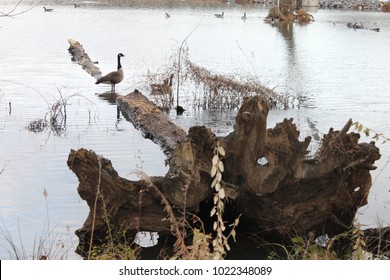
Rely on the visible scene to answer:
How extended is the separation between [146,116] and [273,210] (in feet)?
22.5

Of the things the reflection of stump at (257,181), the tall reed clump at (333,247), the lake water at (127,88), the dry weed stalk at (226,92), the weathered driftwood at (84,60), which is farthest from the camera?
the weathered driftwood at (84,60)

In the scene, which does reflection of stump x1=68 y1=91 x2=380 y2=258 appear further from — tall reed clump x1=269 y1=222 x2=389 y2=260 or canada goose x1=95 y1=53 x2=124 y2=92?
canada goose x1=95 y1=53 x2=124 y2=92

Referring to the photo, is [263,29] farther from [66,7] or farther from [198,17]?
[66,7]

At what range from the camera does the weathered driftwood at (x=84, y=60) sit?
24406mm

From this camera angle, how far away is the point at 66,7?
6631 cm

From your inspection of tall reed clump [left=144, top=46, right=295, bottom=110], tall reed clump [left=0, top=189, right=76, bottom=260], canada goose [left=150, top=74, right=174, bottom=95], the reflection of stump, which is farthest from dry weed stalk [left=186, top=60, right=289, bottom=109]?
tall reed clump [left=0, top=189, right=76, bottom=260]

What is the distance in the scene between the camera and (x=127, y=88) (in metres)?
21.8

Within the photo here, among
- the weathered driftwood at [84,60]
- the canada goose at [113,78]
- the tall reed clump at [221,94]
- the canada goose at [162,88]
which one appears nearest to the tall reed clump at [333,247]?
the tall reed clump at [221,94]

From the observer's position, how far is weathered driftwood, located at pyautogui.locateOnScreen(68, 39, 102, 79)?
2441cm

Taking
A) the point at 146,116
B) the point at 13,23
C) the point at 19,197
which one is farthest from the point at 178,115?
the point at 13,23

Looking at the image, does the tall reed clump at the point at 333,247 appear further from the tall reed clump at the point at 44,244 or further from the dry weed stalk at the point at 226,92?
the dry weed stalk at the point at 226,92

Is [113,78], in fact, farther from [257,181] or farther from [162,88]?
[257,181]

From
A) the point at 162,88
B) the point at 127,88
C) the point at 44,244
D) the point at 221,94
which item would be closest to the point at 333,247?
the point at 44,244

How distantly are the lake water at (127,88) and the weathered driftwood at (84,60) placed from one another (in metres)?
0.30
